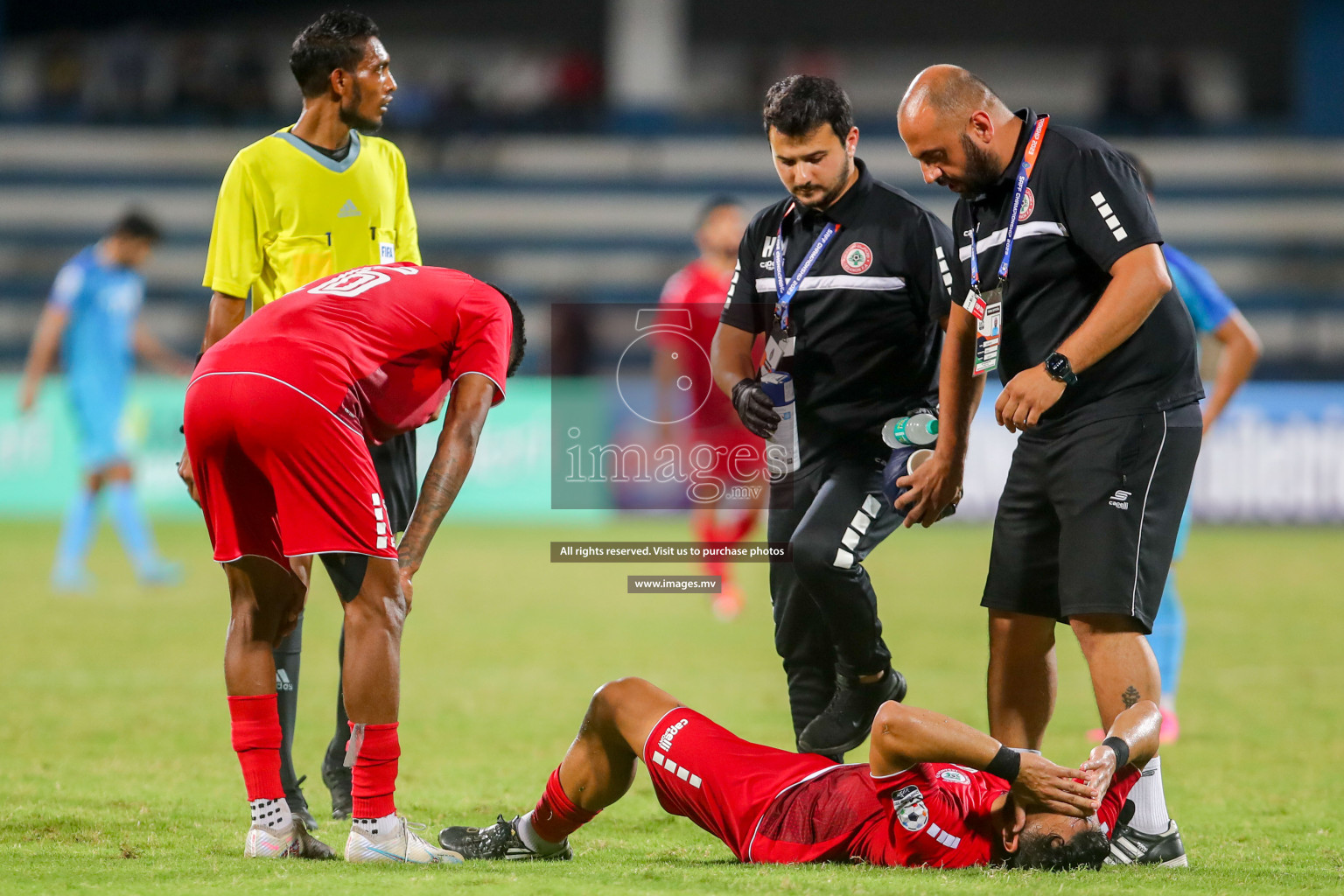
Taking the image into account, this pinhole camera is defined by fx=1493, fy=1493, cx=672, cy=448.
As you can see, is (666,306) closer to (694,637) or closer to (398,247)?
(694,637)

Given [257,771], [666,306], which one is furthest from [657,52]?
[257,771]

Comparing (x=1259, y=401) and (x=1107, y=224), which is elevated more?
(x=1107, y=224)

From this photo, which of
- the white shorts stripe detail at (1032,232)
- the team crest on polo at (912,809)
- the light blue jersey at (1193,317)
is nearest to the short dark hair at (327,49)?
the white shorts stripe detail at (1032,232)

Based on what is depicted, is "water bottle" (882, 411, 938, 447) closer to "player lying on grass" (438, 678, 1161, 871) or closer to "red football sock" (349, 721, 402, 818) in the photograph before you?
"player lying on grass" (438, 678, 1161, 871)

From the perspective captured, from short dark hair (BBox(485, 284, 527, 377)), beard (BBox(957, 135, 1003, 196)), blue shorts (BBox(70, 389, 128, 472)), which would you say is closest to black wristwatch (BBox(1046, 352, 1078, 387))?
beard (BBox(957, 135, 1003, 196))

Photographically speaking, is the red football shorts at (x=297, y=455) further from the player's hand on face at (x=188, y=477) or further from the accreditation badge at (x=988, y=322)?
the accreditation badge at (x=988, y=322)

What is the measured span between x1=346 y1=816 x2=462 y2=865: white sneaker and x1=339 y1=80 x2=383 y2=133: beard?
229 cm

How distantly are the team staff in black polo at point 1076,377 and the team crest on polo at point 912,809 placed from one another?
0.68 meters

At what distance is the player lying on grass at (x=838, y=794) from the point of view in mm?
3936

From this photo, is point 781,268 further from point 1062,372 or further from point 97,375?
point 97,375

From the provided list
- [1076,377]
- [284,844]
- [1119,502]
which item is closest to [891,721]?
[1119,502]

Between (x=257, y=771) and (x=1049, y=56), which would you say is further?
(x=1049, y=56)

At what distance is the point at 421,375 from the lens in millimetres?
4402

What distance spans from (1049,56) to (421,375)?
2350 centimetres
